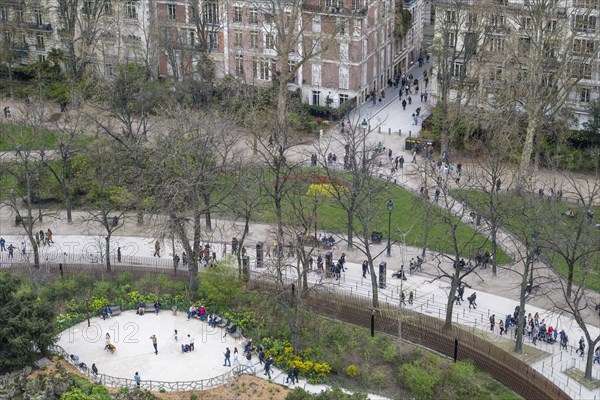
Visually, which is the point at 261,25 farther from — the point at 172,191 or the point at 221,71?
the point at 172,191

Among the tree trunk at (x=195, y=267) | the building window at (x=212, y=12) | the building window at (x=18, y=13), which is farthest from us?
the building window at (x=18, y=13)

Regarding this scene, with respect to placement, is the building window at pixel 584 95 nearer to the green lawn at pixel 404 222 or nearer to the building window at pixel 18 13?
the green lawn at pixel 404 222

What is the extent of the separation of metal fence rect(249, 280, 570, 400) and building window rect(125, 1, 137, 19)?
41084 mm

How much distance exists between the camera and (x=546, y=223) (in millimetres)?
70188

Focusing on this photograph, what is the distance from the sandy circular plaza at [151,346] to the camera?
6538cm

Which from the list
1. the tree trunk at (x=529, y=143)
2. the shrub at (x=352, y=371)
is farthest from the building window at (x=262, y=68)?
the shrub at (x=352, y=371)

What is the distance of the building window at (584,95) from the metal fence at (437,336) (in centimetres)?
3285

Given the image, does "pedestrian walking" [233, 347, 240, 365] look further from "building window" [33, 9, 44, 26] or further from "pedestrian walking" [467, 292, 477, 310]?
"building window" [33, 9, 44, 26]

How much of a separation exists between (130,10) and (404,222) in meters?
38.0

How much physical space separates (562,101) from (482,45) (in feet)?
34.0

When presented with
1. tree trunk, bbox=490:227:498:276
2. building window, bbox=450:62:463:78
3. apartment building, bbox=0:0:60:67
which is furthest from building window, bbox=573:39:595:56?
apartment building, bbox=0:0:60:67

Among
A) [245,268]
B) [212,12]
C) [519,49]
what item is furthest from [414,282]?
[212,12]

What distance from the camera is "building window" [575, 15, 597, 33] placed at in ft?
286

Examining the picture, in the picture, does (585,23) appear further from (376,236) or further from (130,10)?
(130,10)
